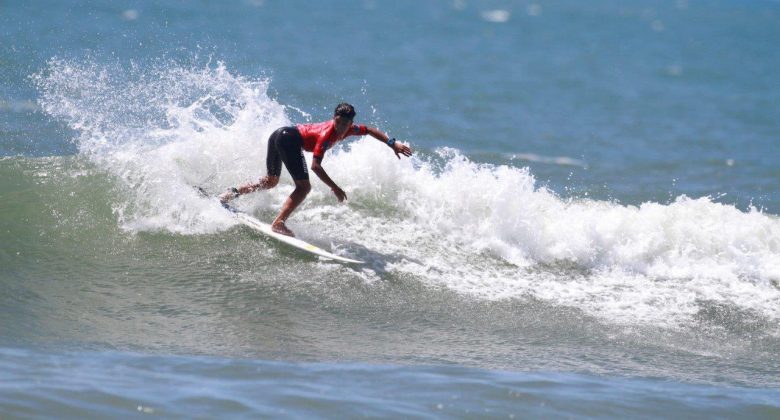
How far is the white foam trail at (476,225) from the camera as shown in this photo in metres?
9.02

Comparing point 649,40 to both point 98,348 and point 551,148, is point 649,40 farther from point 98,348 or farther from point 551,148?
point 98,348

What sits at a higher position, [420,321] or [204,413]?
[420,321]

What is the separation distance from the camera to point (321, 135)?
29.3ft

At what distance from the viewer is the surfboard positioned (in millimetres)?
8891

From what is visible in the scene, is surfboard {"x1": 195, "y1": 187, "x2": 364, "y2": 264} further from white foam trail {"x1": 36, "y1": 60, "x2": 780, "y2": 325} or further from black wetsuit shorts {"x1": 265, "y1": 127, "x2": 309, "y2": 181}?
black wetsuit shorts {"x1": 265, "y1": 127, "x2": 309, "y2": 181}

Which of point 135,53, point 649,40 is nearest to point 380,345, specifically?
point 135,53

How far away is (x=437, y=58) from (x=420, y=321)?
1833 cm

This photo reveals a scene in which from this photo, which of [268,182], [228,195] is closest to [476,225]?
[268,182]

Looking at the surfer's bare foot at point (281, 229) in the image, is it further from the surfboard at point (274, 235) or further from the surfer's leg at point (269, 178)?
the surfer's leg at point (269, 178)

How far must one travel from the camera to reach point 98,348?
6453 millimetres

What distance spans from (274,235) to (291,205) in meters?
0.34

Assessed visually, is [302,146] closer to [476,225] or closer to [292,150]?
[292,150]

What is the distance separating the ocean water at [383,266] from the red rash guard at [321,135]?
3.14ft

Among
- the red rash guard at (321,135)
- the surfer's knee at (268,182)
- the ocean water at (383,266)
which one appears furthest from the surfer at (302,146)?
the ocean water at (383,266)
